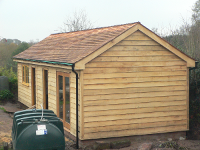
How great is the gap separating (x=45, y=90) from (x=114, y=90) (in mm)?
4301

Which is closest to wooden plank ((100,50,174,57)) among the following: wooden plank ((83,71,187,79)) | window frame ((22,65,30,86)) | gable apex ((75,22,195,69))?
gable apex ((75,22,195,69))

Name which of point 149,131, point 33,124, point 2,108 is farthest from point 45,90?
point 33,124

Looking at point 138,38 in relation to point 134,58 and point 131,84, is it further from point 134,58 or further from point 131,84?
point 131,84

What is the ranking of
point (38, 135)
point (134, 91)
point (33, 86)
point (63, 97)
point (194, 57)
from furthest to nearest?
point (33, 86) < point (194, 57) < point (63, 97) < point (134, 91) < point (38, 135)

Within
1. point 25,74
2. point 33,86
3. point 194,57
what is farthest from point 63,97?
point 194,57

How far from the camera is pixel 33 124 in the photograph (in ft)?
21.1

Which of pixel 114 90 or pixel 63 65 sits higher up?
pixel 63 65

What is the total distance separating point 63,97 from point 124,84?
2.38m

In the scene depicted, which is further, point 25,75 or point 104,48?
point 25,75

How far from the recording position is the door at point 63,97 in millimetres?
9734

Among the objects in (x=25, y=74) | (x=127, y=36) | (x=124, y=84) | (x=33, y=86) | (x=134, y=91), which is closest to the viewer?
(x=127, y=36)

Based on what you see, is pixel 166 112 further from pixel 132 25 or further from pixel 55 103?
pixel 55 103

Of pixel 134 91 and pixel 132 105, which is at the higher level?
pixel 134 91

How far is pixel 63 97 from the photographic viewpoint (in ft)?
32.8
